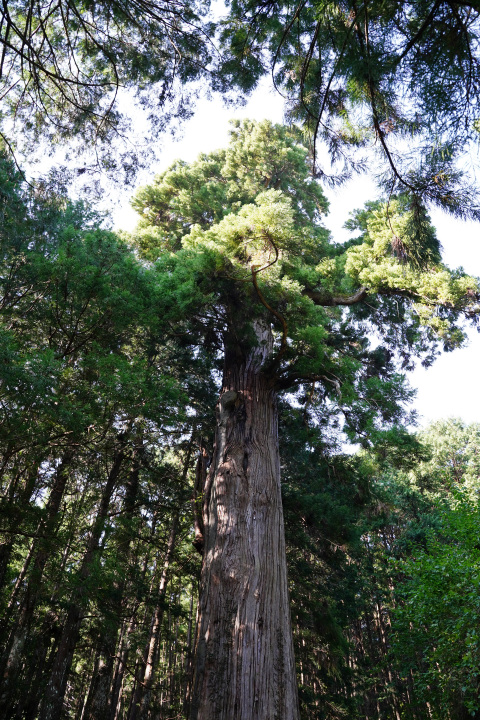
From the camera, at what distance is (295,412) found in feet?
28.9

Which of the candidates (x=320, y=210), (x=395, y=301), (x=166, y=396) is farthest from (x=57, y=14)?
(x=320, y=210)

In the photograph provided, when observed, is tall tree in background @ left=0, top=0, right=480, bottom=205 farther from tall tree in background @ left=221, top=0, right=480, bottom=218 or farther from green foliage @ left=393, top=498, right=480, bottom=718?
green foliage @ left=393, top=498, right=480, bottom=718

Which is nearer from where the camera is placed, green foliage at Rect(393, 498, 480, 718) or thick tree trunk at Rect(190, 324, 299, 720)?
thick tree trunk at Rect(190, 324, 299, 720)

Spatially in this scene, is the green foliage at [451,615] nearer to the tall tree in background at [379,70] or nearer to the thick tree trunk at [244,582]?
the thick tree trunk at [244,582]

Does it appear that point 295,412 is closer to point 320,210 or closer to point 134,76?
point 320,210

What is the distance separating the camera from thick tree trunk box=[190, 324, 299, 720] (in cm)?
370

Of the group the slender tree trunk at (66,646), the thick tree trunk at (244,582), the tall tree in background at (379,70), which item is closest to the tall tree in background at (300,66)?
the tall tree in background at (379,70)

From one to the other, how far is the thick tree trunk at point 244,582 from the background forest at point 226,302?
1.41 feet

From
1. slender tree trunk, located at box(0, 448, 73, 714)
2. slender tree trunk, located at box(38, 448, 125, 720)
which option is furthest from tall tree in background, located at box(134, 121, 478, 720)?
slender tree trunk, located at box(38, 448, 125, 720)

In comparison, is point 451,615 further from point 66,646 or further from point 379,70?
point 379,70

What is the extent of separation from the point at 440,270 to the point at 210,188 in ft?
17.9

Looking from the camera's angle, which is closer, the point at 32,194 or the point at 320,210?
the point at 32,194

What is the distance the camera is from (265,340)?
6.97 meters

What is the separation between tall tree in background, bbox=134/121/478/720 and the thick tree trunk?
0.01 metres
